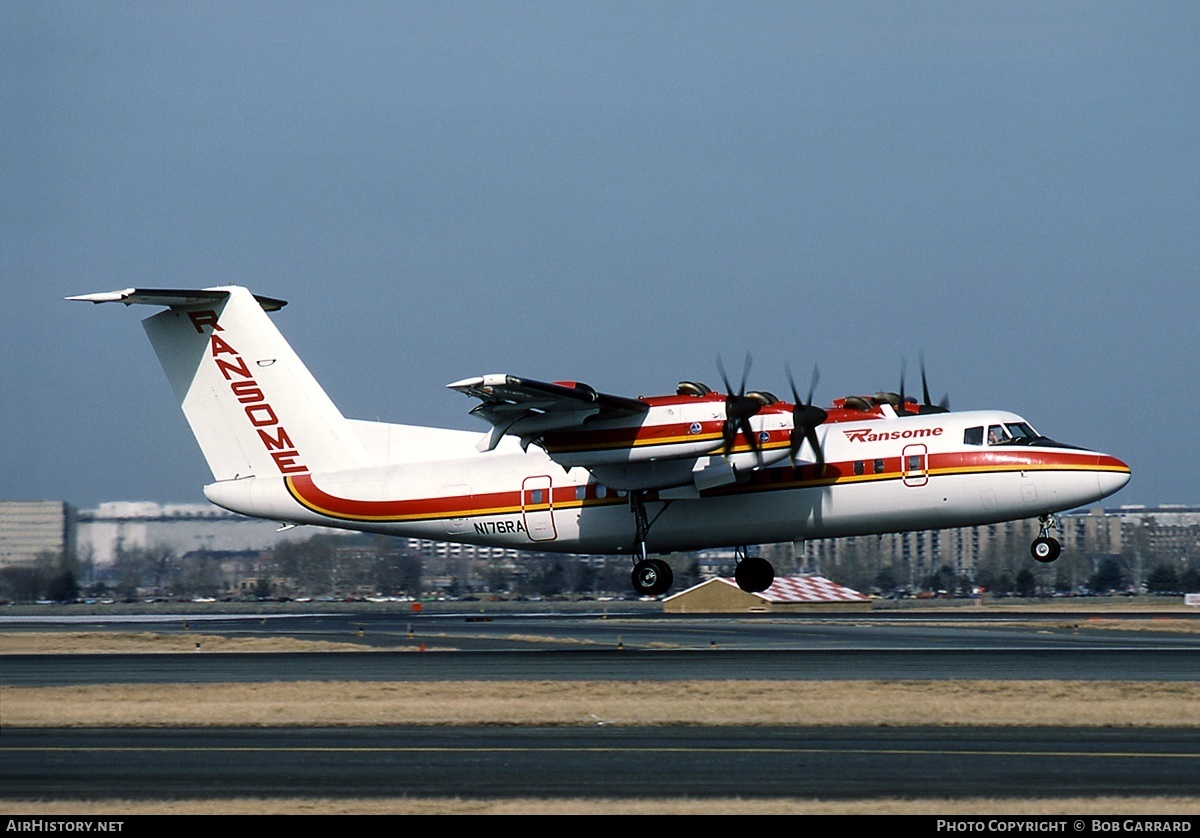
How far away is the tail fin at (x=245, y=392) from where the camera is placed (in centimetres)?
3600

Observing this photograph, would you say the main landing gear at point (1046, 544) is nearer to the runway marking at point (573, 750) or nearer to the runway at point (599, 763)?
the runway at point (599, 763)

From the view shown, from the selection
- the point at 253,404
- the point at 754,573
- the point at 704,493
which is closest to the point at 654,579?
the point at 704,493

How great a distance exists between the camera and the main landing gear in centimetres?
3219

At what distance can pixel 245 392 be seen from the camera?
36156 millimetres

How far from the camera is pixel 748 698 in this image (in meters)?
21.3

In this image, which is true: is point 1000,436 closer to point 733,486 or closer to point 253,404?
point 733,486

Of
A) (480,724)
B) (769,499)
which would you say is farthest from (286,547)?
(480,724)

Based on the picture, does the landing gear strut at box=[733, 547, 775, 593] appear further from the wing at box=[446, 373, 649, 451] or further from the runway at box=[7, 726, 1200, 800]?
the runway at box=[7, 726, 1200, 800]

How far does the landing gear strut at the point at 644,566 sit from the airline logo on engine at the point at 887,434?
519 centimetres

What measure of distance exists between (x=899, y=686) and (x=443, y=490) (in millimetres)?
15414

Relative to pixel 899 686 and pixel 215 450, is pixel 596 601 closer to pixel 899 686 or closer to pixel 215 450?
pixel 215 450

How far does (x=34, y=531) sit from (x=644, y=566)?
2480 cm

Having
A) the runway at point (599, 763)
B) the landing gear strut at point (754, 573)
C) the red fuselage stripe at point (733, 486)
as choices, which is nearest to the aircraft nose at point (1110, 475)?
the red fuselage stripe at point (733, 486)

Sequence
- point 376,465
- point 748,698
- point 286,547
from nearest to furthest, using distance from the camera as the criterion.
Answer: point 748,698 < point 376,465 < point 286,547
